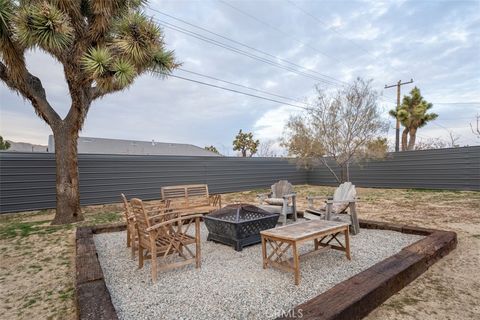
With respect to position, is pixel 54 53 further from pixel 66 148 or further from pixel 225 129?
pixel 225 129


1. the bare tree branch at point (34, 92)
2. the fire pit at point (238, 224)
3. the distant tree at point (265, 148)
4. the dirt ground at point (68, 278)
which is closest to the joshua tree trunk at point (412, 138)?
the distant tree at point (265, 148)

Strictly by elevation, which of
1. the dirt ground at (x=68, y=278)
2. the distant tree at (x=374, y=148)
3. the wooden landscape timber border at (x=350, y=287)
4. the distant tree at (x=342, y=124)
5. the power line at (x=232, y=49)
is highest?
the power line at (x=232, y=49)

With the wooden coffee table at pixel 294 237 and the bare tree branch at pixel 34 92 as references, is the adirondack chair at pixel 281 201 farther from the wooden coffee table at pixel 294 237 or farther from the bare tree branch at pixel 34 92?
the bare tree branch at pixel 34 92

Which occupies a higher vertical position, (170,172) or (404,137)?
(404,137)

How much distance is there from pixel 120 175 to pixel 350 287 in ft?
25.8

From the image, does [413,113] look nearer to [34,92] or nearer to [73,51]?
[73,51]

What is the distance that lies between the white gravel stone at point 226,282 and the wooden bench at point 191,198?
4.80ft

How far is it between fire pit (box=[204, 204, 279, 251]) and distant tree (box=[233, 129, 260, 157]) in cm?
2029

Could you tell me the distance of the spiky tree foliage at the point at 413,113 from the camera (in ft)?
50.8

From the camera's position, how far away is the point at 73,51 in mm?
5199

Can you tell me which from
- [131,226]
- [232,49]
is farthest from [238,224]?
[232,49]

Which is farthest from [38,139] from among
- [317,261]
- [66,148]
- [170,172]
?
[317,261]

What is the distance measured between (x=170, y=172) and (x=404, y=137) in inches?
596

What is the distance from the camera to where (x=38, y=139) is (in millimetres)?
15219
